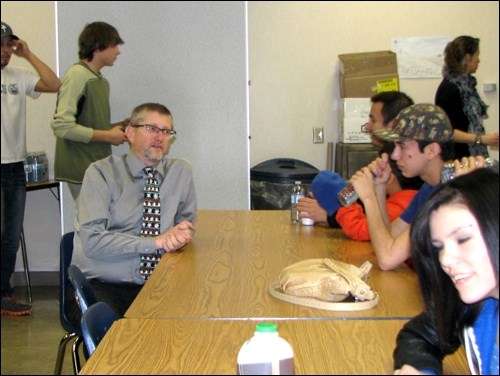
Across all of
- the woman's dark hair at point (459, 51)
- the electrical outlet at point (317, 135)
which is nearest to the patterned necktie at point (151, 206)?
the woman's dark hair at point (459, 51)

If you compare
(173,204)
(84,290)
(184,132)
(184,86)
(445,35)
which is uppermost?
(445,35)

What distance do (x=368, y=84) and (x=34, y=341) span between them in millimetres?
2896

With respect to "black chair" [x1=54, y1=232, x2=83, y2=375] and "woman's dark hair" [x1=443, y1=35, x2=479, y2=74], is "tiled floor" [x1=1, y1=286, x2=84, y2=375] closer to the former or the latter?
"black chair" [x1=54, y1=232, x2=83, y2=375]

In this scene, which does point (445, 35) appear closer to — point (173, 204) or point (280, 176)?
point (280, 176)

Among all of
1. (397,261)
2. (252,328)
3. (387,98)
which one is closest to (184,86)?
(387,98)

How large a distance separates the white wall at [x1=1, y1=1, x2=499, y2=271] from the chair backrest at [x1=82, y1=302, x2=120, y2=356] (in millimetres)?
2581

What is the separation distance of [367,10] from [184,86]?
5.61ft

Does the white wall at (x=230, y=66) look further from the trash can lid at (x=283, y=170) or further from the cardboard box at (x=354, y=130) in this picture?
the cardboard box at (x=354, y=130)

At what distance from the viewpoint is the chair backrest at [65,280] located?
2.67 metres

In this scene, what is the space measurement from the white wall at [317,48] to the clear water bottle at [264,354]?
4.17m

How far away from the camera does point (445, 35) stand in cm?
543


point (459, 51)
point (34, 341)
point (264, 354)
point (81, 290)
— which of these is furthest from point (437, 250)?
point (459, 51)

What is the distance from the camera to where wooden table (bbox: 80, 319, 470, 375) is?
1.40 metres

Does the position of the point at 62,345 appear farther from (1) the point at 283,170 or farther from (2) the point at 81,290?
(1) the point at 283,170
